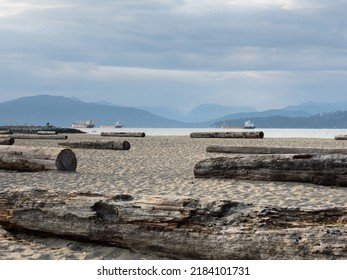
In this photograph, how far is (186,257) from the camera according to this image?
16.6 feet

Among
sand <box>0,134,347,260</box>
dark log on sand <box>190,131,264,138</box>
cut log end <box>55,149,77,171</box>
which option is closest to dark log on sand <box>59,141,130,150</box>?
sand <box>0,134,347,260</box>

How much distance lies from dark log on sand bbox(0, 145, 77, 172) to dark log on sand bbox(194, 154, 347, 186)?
336cm

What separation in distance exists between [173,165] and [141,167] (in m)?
1.06

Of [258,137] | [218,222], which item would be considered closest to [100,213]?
[218,222]

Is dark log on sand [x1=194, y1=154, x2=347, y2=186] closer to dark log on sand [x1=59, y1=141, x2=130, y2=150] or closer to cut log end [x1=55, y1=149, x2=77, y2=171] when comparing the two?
cut log end [x1=55, y1=149, x2=77, y2=171]

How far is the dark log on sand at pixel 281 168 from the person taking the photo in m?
9.38

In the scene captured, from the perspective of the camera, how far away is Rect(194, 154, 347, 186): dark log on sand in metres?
9.38

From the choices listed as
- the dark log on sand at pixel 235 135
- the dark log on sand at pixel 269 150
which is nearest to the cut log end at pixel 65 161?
the dark log on sand at pixel 269 150

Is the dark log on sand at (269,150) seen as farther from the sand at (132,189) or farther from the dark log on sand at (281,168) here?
the dark log on sand at (281,168)

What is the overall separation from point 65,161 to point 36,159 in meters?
0.71

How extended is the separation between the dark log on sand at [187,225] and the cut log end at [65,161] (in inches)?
223
